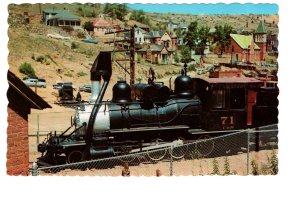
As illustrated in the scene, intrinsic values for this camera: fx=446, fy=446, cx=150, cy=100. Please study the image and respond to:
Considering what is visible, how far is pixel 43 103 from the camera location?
9328 millimetres

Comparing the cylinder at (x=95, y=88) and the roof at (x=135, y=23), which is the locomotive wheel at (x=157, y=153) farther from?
the roof at (x=135, y=23)

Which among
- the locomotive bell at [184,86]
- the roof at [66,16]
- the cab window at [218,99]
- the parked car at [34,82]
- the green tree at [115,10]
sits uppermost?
the green tree at [115,10]

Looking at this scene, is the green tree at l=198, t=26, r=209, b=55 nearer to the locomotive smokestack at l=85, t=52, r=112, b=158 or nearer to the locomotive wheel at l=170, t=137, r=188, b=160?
the locomotive smokestack at l=85, t=52, r=112, b=158

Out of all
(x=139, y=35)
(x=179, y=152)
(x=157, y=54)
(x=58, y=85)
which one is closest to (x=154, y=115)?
(x=179, y=152)

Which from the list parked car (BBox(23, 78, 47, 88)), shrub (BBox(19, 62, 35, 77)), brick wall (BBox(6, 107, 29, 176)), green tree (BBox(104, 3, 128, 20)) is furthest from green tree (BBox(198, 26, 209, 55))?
brick wall (BBox(6, 107, 29, 176))

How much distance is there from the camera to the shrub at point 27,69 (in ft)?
30.1

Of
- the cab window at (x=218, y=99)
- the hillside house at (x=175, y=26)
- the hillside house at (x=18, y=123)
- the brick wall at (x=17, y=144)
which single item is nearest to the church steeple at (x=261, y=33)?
the hillside house at (x=175, y=26)

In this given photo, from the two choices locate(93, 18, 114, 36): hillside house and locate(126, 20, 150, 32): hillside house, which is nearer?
locate(126, 20, 150, 32): hillside house

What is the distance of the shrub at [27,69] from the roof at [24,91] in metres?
0.43

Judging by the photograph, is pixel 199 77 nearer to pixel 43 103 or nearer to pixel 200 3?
pixel 200 3

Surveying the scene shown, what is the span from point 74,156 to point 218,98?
385 cm

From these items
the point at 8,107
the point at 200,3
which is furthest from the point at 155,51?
the point at 8,107

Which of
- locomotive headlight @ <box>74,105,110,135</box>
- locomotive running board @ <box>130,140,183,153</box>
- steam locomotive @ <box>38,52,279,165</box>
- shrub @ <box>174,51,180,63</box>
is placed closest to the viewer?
steam locomotive @ <box>38,52,279,165</box>

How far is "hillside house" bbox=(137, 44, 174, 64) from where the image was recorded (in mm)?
11305
